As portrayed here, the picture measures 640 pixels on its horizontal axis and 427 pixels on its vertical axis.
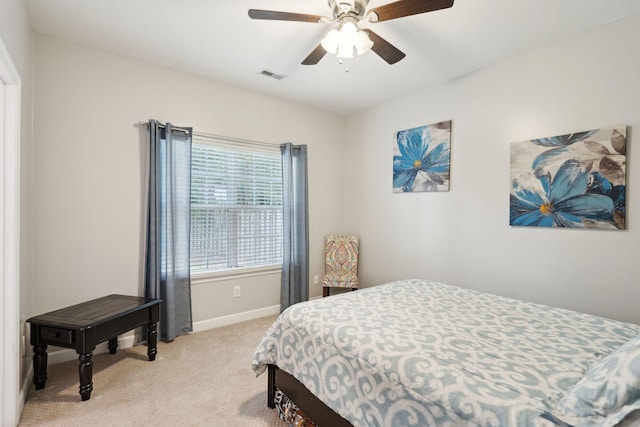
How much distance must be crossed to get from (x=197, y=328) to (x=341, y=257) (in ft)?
5.95

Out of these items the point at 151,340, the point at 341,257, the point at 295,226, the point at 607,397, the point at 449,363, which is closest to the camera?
the point at 607,397

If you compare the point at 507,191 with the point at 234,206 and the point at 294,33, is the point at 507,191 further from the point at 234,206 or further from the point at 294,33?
the point at 234,206

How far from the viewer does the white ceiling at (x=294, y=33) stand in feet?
6.86

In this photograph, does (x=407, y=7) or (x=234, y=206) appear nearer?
(x=407, y=7)

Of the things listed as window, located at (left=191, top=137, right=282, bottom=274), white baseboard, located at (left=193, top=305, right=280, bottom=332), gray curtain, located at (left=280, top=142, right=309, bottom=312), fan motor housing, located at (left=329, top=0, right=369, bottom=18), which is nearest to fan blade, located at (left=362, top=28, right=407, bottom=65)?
fan motor housing, located at (left=329, top=0, right=369, bottom=18)

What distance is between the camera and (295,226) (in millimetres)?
3785

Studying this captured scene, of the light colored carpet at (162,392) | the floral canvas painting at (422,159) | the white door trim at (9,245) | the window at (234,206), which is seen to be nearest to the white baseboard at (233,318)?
the light colored carpet at (162,392)

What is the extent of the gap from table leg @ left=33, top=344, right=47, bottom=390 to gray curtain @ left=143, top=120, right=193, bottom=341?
825mm

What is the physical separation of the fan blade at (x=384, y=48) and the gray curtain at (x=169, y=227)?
6.21 ft

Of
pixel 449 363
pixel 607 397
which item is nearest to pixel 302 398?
pixel 449 363

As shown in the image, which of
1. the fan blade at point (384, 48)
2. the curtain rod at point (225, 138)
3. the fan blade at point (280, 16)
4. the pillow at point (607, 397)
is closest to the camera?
the pillow at point (607, 397)

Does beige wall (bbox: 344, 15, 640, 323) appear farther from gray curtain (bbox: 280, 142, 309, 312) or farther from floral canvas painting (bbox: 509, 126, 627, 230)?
gray curtain (bbox: 280, 142, 309, 312)

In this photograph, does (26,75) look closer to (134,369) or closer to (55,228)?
(55,228)

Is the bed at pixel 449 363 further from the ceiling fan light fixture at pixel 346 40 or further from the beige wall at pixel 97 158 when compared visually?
the beige wall at pixel 97 158
